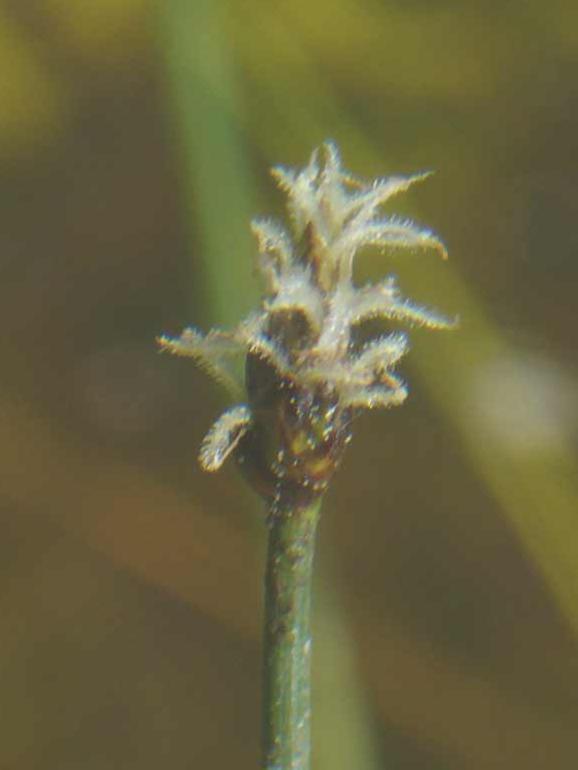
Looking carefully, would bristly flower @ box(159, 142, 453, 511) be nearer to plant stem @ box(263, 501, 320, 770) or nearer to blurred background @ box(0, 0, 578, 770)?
plant stem @ box(263, 501, 320, 770)

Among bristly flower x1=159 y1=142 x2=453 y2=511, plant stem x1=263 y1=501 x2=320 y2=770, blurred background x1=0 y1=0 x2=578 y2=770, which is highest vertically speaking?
blurred background x1=0 y1=0 x2=578 y2=770

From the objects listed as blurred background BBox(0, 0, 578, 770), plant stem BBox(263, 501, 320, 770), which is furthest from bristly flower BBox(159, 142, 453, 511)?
blurred background BBox(0, 0, 578, 770)

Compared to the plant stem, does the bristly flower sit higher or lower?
higher

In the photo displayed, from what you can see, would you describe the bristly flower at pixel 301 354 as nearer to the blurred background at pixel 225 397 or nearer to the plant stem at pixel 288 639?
the plant stem at pixel 288 639

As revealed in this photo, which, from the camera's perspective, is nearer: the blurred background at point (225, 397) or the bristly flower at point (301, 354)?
the bristly flower at point (301, 354)

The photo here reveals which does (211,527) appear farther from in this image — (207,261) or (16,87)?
(16,87)

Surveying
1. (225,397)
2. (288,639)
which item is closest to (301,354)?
(288,639)

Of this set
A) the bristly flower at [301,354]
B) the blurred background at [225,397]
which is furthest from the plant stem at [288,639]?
the blurred background at [225,397]
